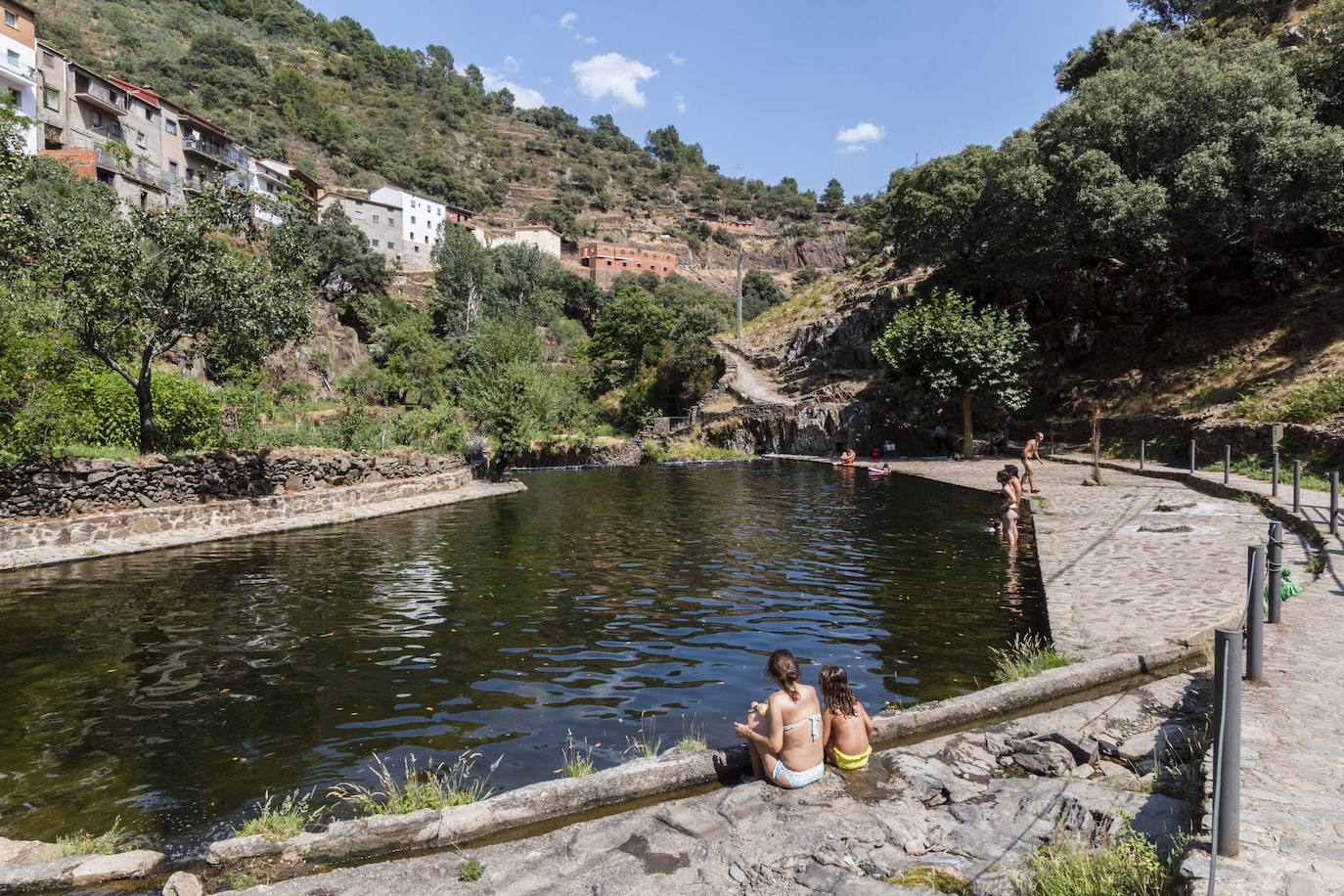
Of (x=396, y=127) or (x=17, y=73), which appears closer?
(x=17, y=73)

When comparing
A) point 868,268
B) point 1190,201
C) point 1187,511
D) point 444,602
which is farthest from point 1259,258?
point 444,602

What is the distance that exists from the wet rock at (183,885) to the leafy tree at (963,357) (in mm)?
37542

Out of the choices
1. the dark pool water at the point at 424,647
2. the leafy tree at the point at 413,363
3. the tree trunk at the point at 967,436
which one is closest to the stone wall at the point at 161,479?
the dark pool water at the point at 424,647

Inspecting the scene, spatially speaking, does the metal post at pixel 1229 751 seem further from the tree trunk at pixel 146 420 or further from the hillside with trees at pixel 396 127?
the hillside with trees at pixel 396 127

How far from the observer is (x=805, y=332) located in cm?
6169

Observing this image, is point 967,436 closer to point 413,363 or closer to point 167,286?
point 167,286

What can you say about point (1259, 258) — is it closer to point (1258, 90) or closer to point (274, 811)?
point (1258, 90)

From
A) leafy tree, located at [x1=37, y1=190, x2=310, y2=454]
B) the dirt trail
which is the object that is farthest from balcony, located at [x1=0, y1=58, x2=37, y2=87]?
the dirt trail

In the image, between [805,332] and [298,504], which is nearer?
[298,504]

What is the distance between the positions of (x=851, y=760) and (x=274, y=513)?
19531 mm

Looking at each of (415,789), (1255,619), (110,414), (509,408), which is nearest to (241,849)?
(415,789)

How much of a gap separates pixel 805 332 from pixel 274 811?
59.7 metres

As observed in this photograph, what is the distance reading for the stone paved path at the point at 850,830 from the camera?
167 inches

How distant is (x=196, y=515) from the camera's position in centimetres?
1783
